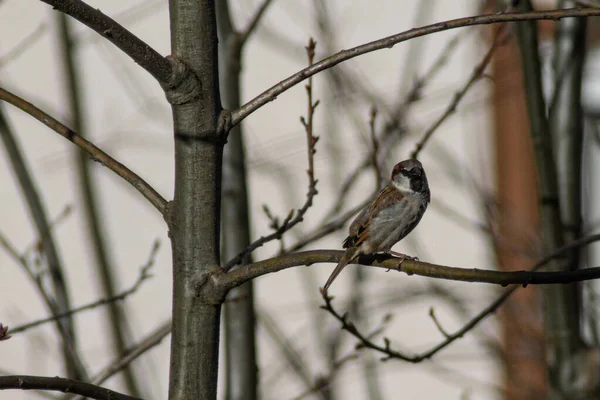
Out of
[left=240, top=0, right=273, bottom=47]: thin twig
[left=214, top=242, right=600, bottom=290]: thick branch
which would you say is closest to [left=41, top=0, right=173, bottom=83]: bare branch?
[left=214, top=242, right=600, bottom=290]: thick branch

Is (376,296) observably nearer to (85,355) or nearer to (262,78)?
(262,78)

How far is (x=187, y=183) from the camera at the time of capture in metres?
1.59

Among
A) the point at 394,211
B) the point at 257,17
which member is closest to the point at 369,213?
the point at 394,211

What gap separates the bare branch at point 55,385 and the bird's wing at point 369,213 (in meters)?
1.17

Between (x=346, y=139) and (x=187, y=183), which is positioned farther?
(x=346, y=139)

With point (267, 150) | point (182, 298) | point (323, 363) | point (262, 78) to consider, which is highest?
point (262, 78)

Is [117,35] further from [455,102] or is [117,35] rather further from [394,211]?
[394,211]

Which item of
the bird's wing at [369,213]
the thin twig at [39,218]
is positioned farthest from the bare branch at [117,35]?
the thin twig at [39,218]

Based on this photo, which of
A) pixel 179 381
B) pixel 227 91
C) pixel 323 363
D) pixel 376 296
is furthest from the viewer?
pixel 323 363

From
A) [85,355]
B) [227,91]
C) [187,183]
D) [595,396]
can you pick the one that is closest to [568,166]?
[595,396]

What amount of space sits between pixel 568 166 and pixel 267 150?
8.27ft

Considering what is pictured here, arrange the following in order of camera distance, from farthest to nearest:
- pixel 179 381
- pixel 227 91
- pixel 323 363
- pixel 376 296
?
pixel 323 363 < pixel 376 296 < pixel 227 91 < pixel 179 381

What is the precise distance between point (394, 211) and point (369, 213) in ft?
0.33

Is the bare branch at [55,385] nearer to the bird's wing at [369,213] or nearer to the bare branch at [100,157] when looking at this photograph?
the bare branch at [100,157]
